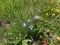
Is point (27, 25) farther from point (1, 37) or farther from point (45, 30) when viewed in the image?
point (1, 37)

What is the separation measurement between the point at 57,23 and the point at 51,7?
0.45 meters

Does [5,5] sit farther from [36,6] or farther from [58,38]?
[58,38]

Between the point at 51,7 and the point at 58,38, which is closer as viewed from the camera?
the point at 58,38

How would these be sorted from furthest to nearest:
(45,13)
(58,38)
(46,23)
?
(45,13) → (46,23) → (58,38)

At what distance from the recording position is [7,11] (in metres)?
3.30

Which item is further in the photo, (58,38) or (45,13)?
(45,13)

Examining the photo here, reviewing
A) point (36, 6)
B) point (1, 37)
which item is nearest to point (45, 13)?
point (36, 6)

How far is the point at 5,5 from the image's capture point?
10.9ft

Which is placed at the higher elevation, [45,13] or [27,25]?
[45,13]

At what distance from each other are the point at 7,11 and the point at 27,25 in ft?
1.33

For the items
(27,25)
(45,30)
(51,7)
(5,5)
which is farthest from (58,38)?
(5,5)

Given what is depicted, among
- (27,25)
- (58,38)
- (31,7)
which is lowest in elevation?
(58,38)

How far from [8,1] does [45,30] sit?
75 cm

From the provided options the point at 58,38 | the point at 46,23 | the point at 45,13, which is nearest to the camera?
the point at 58,38
